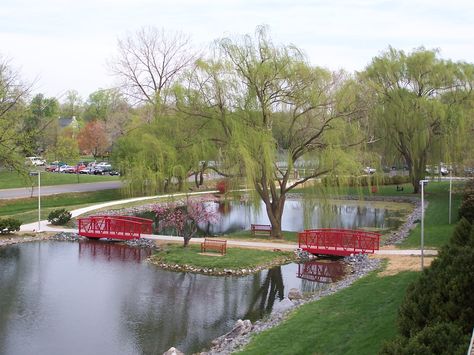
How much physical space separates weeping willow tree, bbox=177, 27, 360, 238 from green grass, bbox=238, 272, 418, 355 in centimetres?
1033

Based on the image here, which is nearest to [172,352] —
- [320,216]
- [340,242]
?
[340,242]

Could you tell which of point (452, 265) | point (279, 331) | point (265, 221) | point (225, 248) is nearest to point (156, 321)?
point (279, 331)

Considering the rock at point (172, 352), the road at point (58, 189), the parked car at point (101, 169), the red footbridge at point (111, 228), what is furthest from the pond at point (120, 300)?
the parked car at point (101, 169)

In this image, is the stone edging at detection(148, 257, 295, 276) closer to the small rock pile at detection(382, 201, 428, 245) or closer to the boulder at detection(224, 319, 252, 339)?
the boulder at detection(224, 319, 252, 339)

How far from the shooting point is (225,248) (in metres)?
24.9

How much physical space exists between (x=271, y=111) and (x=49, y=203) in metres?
22.2

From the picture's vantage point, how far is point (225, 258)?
23.9 meters

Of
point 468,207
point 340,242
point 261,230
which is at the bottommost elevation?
point 340,242

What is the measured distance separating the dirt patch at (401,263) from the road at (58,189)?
29984mm

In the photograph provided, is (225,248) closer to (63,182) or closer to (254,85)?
(254,85)

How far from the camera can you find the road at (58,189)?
4339cm

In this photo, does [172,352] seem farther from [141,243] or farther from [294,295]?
[141,243]

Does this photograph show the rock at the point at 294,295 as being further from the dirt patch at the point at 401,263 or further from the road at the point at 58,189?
the road at the point at 58,189

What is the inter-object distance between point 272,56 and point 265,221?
14.5m
